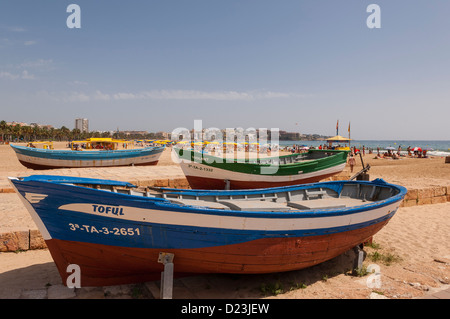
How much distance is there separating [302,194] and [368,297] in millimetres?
3144

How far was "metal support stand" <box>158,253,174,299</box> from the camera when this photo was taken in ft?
14.6

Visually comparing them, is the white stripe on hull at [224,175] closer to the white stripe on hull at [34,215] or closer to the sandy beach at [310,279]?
the sandy beach at [310,279]

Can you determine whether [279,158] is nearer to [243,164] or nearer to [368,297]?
[243,164]

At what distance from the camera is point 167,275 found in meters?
4.48

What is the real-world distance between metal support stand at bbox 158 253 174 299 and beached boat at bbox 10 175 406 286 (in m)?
0.08

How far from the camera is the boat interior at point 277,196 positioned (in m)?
5.54

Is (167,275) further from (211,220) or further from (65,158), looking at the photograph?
(65,158)

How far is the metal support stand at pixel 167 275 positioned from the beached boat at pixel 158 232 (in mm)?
85

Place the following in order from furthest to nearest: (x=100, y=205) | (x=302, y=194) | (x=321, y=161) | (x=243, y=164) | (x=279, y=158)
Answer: (x=279, y=158) < (x=321, y=161) < (x=243, y=164) < (x=302, y=194) < (x=100, y=205)

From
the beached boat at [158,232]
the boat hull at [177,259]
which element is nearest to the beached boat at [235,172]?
the beached boat at [158,232]

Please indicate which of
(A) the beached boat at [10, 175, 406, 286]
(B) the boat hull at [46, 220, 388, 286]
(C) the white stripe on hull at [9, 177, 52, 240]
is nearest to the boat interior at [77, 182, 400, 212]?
(A) the beached boat at [10, 175, 406, 286]

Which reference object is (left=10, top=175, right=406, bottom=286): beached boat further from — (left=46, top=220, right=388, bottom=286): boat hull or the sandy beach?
the sandy beach

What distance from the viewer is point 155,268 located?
4.79 m
